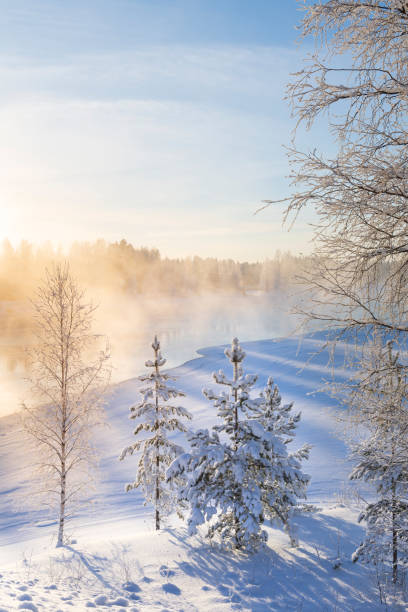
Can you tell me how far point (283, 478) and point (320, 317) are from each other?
4731 millimetres

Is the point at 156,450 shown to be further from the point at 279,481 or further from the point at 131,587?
the point at 131,587

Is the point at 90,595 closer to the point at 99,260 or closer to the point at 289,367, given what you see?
the point at 289,367

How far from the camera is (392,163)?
404cm

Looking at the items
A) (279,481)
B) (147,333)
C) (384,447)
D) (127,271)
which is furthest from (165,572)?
(127,271)

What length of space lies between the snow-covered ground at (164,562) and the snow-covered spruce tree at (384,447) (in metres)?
0.54

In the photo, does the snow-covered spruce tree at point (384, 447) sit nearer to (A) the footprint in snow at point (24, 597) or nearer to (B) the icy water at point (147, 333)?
(A) the footprint in snow at point (24, 597)

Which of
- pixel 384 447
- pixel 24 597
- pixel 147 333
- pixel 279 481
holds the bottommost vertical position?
pixel 147 333

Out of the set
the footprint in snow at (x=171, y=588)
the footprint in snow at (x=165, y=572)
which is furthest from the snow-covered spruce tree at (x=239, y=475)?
the footprint in snow at (x=171, y=588)

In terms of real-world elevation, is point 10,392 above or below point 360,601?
below

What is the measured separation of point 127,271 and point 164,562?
10360 centimetres

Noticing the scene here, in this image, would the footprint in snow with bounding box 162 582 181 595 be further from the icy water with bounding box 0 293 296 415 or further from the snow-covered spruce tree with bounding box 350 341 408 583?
the icy water with bounding box 0 293 296 415

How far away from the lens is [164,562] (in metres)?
7.72

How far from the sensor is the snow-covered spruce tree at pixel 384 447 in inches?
183

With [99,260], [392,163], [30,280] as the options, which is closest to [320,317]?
[392,163]
